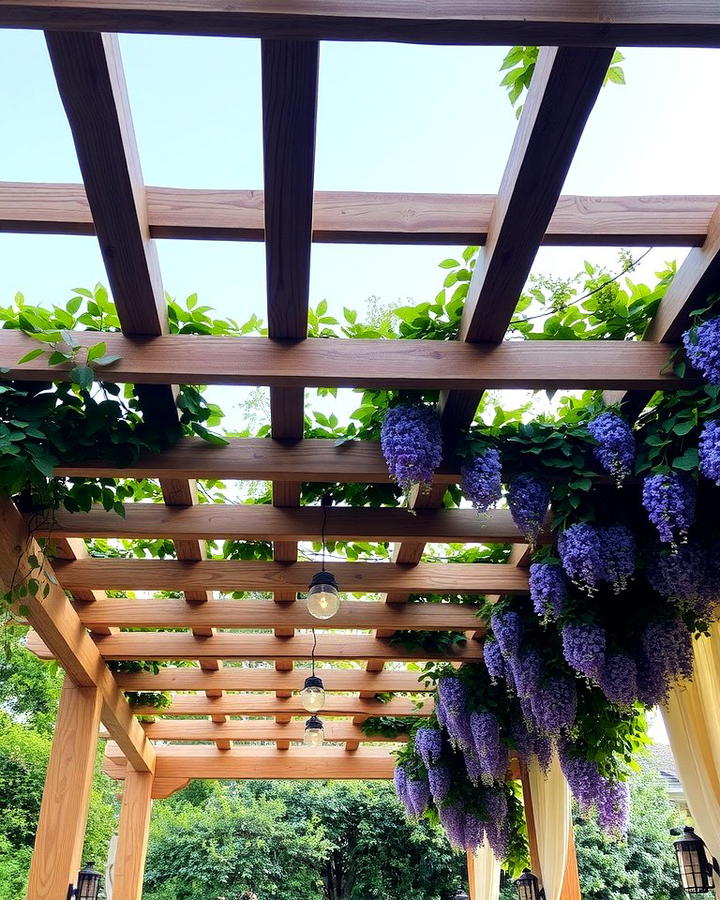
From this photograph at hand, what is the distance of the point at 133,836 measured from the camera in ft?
18.5

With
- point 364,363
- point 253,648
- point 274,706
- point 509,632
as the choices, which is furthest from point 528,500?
point 274,706

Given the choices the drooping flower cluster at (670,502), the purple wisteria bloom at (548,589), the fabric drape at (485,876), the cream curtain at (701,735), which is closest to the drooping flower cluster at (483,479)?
the drooping flower cluster at (670,502)

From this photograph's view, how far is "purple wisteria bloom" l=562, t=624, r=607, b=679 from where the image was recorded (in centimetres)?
296

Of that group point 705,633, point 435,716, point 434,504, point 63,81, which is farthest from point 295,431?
point 435,716

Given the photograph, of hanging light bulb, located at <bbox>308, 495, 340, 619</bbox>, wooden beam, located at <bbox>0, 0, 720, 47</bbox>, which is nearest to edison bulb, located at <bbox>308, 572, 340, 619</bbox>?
hanging light bulb, located at <bbox>308, 495, 340, 619</bbox>

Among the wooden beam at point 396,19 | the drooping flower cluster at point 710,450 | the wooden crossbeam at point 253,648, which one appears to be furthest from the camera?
the wooden crossbeam at point 253,648

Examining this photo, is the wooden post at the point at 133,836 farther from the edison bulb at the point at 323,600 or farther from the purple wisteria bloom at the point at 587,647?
the purple wisteria bloom at the point at 587,647

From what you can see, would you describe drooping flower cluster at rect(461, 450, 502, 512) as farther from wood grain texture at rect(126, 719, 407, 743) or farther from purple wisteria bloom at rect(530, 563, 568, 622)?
wood grain texture at rect(126, 719, 407, 743)

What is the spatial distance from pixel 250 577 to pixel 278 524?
57 centimetres

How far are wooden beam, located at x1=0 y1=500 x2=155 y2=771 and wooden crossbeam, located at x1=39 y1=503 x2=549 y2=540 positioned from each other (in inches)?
7.2

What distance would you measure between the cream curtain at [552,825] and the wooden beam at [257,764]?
1.61 m

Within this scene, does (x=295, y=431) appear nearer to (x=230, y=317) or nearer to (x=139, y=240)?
(x=230, y=317)

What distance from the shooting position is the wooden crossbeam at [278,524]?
2980 mm

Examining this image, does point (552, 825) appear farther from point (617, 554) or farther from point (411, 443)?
point (411, 443)
